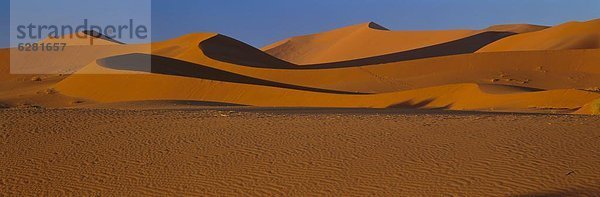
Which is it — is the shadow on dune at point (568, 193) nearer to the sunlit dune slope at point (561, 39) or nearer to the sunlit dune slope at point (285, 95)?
the sunlit dune slope at point (285, 95)

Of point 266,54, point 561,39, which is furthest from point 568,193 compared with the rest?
point 266,54

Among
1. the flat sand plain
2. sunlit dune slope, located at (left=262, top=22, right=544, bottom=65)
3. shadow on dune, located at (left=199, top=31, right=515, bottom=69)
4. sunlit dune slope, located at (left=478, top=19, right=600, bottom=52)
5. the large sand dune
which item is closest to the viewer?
the flat sand plain

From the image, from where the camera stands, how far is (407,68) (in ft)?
141

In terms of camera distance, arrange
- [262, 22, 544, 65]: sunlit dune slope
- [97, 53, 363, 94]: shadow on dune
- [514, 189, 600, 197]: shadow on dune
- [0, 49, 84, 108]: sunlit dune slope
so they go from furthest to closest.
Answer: [262, 22, 544, 65]: sunlit dune slope < [97, 53, 363, 94]: shadow on dune < [0, 49, 84, 108]: sunlit dune slope < [514, 189, 600, 197]: shadow on dune

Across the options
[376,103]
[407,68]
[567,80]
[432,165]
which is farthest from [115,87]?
[432,165]

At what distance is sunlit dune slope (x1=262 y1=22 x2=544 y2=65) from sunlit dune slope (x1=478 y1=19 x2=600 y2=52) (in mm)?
29268

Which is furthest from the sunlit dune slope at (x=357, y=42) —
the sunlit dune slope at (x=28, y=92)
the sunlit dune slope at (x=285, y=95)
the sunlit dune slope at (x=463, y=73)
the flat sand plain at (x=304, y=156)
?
the flat sand plain at (x=304, y=156)

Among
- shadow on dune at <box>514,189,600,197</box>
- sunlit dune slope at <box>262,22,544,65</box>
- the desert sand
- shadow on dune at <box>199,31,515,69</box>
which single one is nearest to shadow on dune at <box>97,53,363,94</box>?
shadow on dune at <box>199,31,515,69</box>

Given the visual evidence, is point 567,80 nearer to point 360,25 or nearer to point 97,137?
point 97,137

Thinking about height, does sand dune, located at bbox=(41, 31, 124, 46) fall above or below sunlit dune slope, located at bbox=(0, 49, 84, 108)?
above

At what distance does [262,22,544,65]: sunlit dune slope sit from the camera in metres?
102

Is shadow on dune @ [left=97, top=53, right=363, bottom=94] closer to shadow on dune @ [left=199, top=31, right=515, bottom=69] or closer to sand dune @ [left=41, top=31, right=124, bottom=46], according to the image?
shadow on dune @ [left=199, top=31, right=515, bottom=69]

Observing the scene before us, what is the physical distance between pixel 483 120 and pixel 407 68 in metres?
31.7

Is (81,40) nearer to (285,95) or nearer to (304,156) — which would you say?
(285,95)
